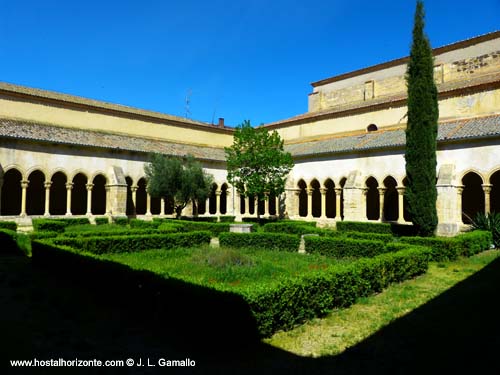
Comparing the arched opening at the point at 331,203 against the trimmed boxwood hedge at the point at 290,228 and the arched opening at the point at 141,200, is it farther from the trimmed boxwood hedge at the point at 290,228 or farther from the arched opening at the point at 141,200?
the arched opening at the point at 141,200

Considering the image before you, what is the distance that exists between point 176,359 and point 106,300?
3.05 metres

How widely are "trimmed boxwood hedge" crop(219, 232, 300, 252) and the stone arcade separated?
852cm

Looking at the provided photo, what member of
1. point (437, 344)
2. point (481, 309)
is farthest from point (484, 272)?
point (437, 344)

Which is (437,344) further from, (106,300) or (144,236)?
(144,236)

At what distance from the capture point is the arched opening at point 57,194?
23938 mm

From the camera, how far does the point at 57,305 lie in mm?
6844

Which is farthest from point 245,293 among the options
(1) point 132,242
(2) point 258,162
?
(2) point 258,162

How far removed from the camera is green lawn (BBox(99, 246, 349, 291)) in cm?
859

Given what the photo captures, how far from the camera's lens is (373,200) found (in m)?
24.8

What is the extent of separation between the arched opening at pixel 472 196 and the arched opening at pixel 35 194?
25.5m

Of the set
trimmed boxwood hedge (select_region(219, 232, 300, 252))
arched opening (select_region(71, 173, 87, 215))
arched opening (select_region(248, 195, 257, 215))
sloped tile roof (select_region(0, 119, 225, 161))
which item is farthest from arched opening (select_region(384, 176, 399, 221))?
arched opening (select_region(71, 173, 87, 215))

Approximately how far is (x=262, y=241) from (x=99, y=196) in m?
→ 15.7

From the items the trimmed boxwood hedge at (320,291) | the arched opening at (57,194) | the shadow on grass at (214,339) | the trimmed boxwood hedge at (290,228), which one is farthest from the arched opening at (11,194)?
the trimmed boxwood hedge at (320,291)

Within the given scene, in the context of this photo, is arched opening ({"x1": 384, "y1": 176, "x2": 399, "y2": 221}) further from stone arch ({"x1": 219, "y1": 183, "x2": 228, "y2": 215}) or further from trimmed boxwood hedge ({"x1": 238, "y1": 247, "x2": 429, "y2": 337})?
trimmed boxwood hedge ({"x1": 238, "y1": 247, "x2": 429, "y2": 337})
